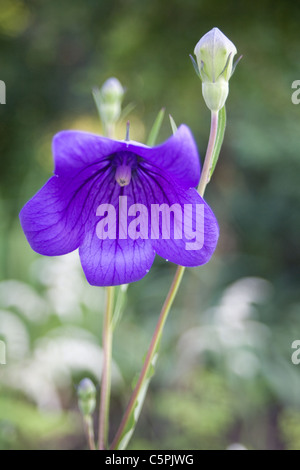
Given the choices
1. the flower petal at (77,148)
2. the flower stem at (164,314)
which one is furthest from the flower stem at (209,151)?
the flower petal at (77,148)

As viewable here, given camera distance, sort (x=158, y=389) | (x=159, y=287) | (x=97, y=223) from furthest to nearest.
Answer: (x=159, y=287) < (x=158, y=389) < (x=97, y=223)

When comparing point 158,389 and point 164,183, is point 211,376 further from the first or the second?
point 164,183

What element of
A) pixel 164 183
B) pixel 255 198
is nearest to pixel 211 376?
pixel 255 198

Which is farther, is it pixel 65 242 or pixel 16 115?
pixel 16 115

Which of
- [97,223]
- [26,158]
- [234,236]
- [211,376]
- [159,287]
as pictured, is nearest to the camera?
[97,223]

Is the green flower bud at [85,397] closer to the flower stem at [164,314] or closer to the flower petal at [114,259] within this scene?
the flower stem at [164,314]

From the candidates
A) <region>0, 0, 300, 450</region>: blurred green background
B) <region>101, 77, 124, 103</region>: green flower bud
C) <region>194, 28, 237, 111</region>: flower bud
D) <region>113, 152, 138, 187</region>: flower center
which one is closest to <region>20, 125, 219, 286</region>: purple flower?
<region>113, 152, 138, 187</region>: flower center

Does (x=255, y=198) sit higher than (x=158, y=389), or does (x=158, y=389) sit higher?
(x=255, y=198)
